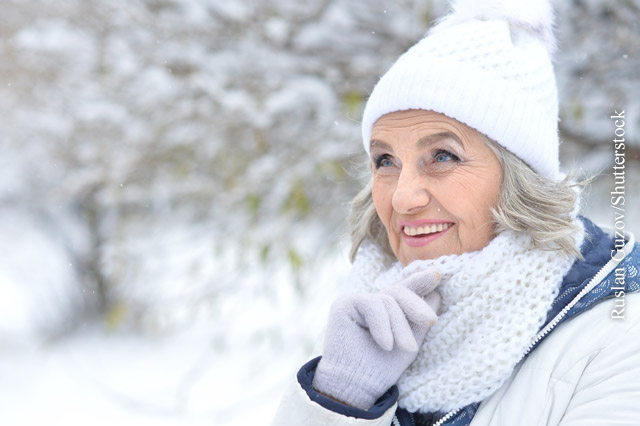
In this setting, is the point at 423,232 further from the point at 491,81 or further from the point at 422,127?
the point at 491,81

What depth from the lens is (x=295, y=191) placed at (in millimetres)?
3256

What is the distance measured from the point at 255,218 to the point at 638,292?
97.4 inches

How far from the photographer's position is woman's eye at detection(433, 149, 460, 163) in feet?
4.15

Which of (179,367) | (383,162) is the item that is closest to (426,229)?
(383,162)

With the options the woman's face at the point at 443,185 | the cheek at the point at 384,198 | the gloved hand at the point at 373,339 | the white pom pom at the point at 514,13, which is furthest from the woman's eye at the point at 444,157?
the white pom pom at the point at 514,13

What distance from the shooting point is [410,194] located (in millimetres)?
1256

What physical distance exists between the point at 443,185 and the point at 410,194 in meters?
0.07

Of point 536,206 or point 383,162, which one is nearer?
point 536,206

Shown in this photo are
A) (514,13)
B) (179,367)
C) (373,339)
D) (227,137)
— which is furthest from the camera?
(179,367)

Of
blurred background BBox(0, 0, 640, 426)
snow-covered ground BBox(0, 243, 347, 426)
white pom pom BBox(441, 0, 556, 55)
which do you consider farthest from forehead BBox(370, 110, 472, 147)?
snow-covered ground BBox(0, 243, 347, 426)

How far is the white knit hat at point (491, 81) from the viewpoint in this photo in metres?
1.23

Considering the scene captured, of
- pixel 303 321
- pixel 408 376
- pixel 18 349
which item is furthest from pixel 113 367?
pixel 408 376

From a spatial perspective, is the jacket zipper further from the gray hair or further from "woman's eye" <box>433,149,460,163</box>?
"woman's eye" <box>433,149,460,163</box>

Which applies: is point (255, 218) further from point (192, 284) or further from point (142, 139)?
point (142, 139)
